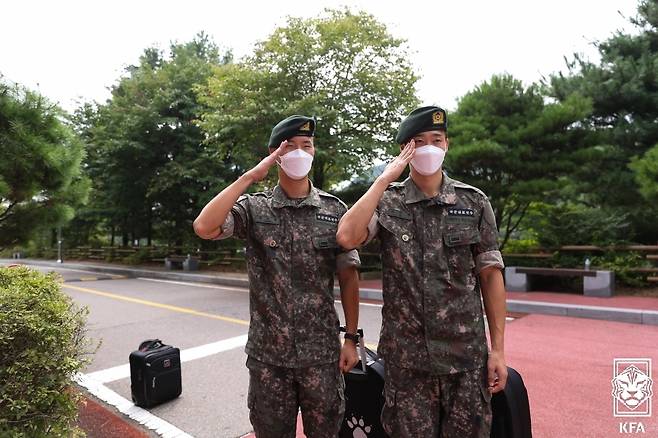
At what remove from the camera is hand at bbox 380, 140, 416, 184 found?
171cm

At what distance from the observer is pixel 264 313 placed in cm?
194

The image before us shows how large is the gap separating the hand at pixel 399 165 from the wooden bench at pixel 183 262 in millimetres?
14837

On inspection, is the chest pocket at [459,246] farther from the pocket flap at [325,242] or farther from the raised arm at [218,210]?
the raised arm at [218,210]

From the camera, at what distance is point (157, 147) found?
52.0 ft

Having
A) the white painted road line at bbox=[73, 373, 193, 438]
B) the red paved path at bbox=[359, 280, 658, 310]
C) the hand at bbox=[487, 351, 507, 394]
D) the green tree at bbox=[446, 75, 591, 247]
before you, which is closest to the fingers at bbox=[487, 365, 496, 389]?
the hand at bbox=[487, 351, 507, 394]

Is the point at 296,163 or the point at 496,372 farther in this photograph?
the point at 296,163

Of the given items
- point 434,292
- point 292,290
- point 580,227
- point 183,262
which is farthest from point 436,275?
point 183,262

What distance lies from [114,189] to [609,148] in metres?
16.1

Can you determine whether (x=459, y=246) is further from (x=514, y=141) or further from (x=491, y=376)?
(x=514, y=141)

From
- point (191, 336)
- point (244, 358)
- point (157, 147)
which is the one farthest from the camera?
point (157, 147)

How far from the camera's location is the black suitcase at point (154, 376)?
11.4 feet

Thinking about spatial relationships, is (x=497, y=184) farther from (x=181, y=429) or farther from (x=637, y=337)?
(x=181, y=429)

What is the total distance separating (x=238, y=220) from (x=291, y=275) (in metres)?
0.35

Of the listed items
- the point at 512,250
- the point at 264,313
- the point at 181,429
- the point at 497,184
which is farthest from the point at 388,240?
the point at 512,250
